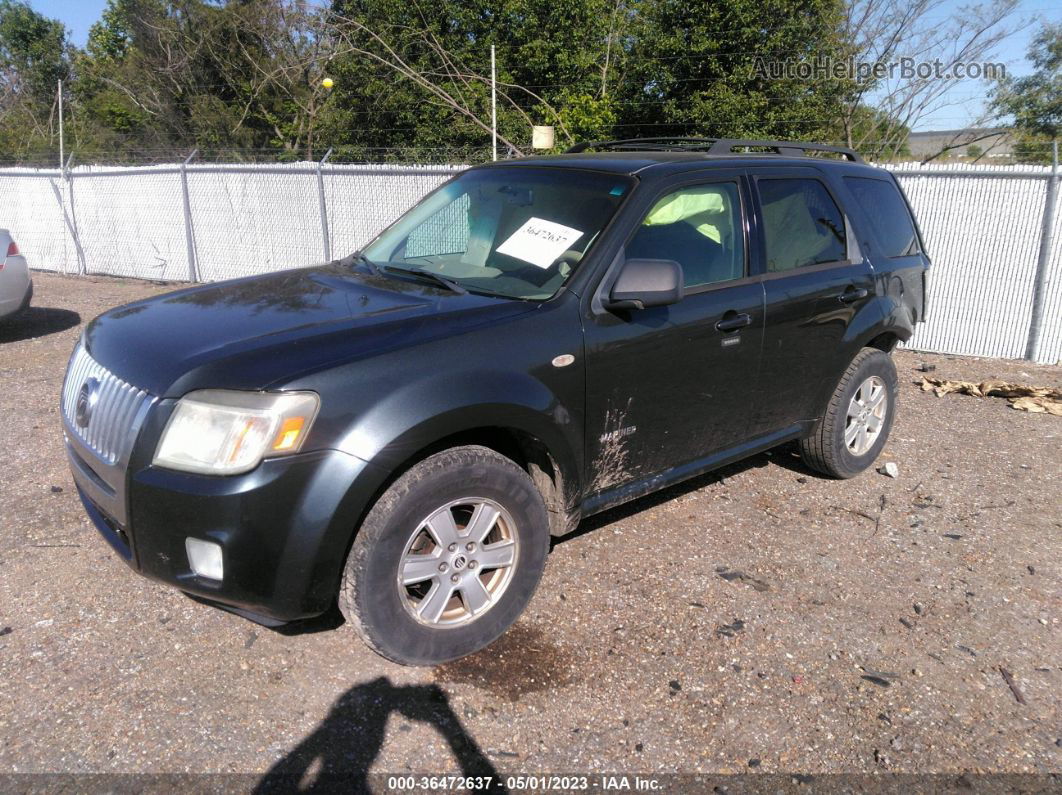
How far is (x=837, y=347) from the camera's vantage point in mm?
4531

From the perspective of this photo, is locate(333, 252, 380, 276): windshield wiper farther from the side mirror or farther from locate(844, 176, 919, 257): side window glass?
locate(844, 176, 919, 257): side window glass

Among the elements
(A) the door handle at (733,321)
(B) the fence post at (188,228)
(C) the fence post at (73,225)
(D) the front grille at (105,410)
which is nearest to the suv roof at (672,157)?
(A) the door handle at (733,321)

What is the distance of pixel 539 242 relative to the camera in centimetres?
363

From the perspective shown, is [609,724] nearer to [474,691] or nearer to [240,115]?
[474,691]

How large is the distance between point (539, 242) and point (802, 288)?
1.50m

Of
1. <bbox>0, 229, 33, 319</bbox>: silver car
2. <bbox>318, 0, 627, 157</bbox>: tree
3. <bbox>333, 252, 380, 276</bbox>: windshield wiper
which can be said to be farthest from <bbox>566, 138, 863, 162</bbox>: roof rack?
<bbox>318, 0, 627, 157</bbox>: tree

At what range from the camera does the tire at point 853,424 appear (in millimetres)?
4715

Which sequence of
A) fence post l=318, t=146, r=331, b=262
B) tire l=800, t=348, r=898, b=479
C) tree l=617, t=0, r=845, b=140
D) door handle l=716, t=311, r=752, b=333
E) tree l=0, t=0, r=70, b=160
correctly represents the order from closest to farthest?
door handle l=716, t=311, r=752, b=333, tire l=800, t=348, r=898, b=479, fence post l=318, t=146, r=331, b=262, tree l=617, t=0, r=845, b=140, tree l=0, t=0, r=70, b=160

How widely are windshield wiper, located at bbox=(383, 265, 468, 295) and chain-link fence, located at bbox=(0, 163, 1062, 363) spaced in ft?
20.0

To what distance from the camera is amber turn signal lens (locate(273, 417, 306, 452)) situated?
8.41 feet

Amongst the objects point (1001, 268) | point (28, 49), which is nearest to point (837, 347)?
point (1001, 268)

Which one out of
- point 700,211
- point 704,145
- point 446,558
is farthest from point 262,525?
point 704,145

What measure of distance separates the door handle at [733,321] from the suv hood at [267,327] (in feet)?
3.41

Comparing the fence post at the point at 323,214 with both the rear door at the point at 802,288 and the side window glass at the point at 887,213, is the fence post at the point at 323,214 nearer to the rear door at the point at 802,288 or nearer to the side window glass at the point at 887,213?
the side window glass at the point at 887,213
